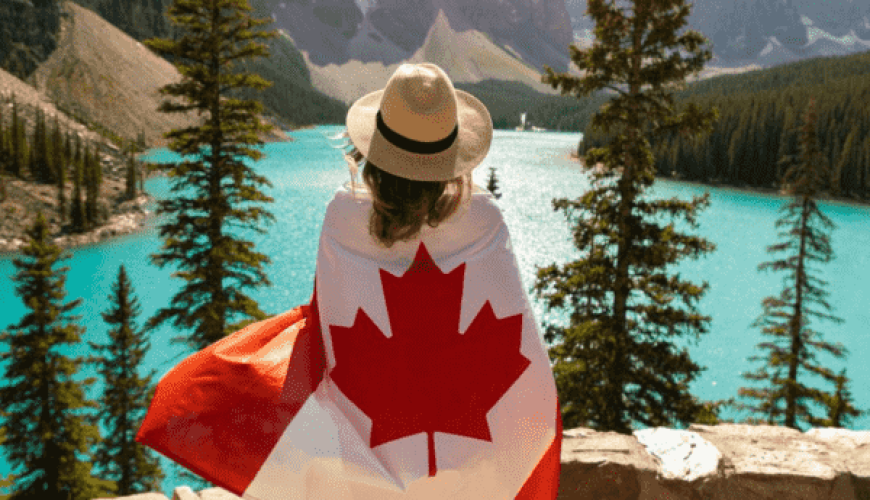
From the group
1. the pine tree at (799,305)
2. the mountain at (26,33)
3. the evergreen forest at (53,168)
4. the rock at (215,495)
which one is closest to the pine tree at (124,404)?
the pine tree at (799,305)

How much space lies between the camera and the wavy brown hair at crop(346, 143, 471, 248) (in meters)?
1.97

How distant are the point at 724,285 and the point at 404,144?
40.1 meters

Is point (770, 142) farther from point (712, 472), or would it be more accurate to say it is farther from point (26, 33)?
point (26, 33)

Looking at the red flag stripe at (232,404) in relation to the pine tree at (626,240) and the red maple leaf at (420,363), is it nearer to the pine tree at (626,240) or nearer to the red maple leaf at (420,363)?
the red maple leaf at (420,363)

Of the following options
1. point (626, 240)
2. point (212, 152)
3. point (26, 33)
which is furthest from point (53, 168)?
point (26, 33)

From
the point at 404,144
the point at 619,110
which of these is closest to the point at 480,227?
the point at 404,144

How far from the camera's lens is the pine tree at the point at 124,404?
18.9m

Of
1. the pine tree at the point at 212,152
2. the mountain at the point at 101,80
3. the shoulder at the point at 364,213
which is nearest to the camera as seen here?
the shoulder at the point at 364,213

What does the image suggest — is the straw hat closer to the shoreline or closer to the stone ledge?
the stone ledge

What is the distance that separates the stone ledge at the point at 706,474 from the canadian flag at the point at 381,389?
1282 mm

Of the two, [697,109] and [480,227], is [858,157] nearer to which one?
[697,109]

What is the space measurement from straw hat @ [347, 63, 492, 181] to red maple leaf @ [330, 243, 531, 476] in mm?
278

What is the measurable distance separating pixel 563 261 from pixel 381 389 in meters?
35.5

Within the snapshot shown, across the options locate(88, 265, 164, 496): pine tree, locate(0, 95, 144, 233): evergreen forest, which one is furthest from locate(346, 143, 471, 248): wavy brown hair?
locate(0, 95, 144, 233): evergreen forest
